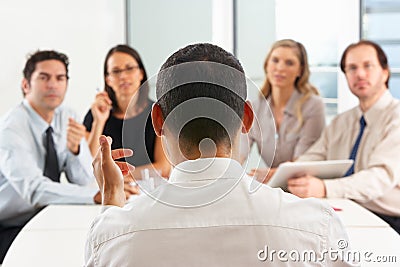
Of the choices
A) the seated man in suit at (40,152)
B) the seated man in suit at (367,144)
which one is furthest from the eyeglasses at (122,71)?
the seated man in suit at (367,144)

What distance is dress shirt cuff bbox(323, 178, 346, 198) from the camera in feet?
9.48

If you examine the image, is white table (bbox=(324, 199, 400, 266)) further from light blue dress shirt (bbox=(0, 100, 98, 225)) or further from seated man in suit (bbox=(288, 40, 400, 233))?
light blue dress shirt (bbox=(0, 100, 98, 225))

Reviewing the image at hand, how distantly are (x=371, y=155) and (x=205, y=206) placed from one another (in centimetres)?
216

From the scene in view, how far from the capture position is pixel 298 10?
501cm

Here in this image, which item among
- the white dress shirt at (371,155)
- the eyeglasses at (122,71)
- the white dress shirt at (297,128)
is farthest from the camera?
the white dress shirt at (297,128)

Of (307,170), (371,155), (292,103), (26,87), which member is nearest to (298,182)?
(307,170)

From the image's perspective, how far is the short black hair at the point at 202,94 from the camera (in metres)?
1.21

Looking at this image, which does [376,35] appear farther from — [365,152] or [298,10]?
[365,152]

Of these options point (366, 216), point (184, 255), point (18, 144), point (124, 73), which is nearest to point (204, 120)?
point (184, 255)

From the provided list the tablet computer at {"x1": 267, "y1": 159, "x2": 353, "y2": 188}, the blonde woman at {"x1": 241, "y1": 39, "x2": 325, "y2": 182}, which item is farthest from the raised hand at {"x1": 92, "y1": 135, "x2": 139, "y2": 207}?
the blonde woman at {"x1": 241, "y1": 39, "x2": 325, "y2": 182}

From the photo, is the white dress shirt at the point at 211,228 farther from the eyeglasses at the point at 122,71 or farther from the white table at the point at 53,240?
the eyeglasses at the point at 122,71

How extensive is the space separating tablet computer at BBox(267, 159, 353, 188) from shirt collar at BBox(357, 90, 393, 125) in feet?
1.58

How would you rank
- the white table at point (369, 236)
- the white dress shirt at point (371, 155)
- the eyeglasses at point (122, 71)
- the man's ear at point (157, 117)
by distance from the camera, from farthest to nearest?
the eyeglasses at point (122, 71) → the white dress shirt at point (371, 155) → the white table at point (369, 236) → the man's ear at point (157, 117)

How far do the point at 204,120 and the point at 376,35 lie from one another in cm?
392
